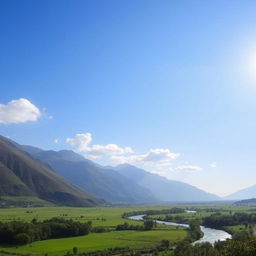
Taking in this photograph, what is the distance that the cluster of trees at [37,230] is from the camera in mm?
126194

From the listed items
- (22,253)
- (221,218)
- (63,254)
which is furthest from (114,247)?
(221,218)

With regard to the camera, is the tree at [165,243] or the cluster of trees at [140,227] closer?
the tree at [165,243]

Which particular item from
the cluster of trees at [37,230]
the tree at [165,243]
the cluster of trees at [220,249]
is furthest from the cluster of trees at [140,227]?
the cluster of trees at [220,249]

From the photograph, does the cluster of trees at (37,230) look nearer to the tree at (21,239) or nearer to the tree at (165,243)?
the tree at (21,239)

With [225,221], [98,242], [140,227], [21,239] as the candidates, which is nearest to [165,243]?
[98,242]

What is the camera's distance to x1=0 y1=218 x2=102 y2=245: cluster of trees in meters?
126

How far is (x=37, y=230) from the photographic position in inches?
5335

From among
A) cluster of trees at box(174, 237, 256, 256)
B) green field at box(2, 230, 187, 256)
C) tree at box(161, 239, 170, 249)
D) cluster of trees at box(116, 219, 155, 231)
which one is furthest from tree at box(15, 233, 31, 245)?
cluster of trees at box(116, 219, 155, 231)

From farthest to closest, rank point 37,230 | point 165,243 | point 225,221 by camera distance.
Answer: point 225,221 → point 37,230 → point 165,243

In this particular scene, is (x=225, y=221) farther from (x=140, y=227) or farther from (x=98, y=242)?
(x=98, y=242)

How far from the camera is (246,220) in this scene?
198 m

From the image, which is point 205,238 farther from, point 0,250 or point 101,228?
point 0,250

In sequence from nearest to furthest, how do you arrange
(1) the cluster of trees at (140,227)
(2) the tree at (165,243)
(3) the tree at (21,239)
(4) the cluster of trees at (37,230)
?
(2) the tree at (165,243) → (3) the tree at (21,239) → (4) the cluster of trees at (37,230) → (1) the cluster of trees at (140,227)

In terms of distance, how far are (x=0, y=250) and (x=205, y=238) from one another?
73.1m
